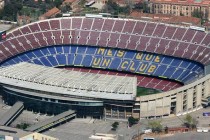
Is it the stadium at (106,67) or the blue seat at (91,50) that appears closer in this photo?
the stadium at (106,67)

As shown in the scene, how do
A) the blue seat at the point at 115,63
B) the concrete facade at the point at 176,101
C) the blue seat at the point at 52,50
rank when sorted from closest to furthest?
the concrete facade at the point at 176,101, the blue seat at the point at 115,63, the blue seat at the point at 52,50

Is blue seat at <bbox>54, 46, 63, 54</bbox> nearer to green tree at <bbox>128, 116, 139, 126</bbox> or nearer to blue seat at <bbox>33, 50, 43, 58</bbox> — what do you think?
blue seat at <bbox>33, 50, 43, 58</bbox>

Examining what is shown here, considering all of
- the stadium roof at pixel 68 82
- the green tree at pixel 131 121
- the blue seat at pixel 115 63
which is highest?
the blue seat at pixel 115 63

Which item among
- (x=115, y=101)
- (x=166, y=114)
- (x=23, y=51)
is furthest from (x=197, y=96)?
(x=23, y=51)

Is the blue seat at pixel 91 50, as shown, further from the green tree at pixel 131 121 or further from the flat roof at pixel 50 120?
the green tree at pixel 131 121

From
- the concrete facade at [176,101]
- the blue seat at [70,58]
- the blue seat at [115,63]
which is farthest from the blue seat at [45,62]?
the concrete facade at [176,101]

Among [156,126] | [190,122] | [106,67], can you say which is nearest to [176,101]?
[190,122]

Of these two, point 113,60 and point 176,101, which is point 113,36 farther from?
point 176,101

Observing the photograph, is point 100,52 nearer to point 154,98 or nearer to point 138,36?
point 138,36

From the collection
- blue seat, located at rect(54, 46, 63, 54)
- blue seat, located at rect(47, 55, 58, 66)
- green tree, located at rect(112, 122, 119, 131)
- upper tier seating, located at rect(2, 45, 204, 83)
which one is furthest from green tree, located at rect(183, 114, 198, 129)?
blue seat, located at rect(54, 46, 63, 54)
